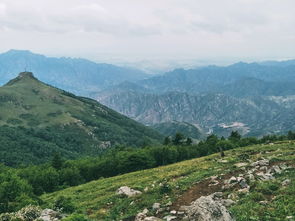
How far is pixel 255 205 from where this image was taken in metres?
32.6

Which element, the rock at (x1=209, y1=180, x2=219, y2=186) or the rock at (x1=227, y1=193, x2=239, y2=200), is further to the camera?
the rock at (x1=209, y1=180, x2=219, y2=186)

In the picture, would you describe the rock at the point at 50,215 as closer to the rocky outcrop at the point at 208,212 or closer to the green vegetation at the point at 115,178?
the green vegetation at the point at 115,178

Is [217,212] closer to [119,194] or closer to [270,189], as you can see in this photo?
[270,189]

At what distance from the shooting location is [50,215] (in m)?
35.9

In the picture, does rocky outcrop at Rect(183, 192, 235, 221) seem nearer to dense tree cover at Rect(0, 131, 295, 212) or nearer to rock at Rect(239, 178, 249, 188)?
rock at Rect(239, 178, 249, 188)

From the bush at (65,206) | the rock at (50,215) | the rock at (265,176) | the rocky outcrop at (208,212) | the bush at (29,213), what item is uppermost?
the rocky outcrop at (208,212)

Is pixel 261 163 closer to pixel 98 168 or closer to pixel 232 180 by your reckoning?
pixel 232 180

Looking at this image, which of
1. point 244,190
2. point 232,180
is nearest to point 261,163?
point 232,180

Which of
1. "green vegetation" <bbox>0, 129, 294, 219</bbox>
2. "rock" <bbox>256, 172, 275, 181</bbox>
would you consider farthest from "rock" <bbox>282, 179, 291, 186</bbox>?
"rock" <bbox>256, 172, 275, 181</bbox>

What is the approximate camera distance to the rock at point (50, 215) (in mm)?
34278

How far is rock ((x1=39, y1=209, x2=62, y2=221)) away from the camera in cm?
3428

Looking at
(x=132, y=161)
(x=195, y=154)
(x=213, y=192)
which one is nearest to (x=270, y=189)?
(x=213, y=192)

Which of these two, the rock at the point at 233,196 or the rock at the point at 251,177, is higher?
the rock at the point at 251,177

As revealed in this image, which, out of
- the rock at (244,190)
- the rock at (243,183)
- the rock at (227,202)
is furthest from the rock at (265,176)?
the rock at (227,202)
